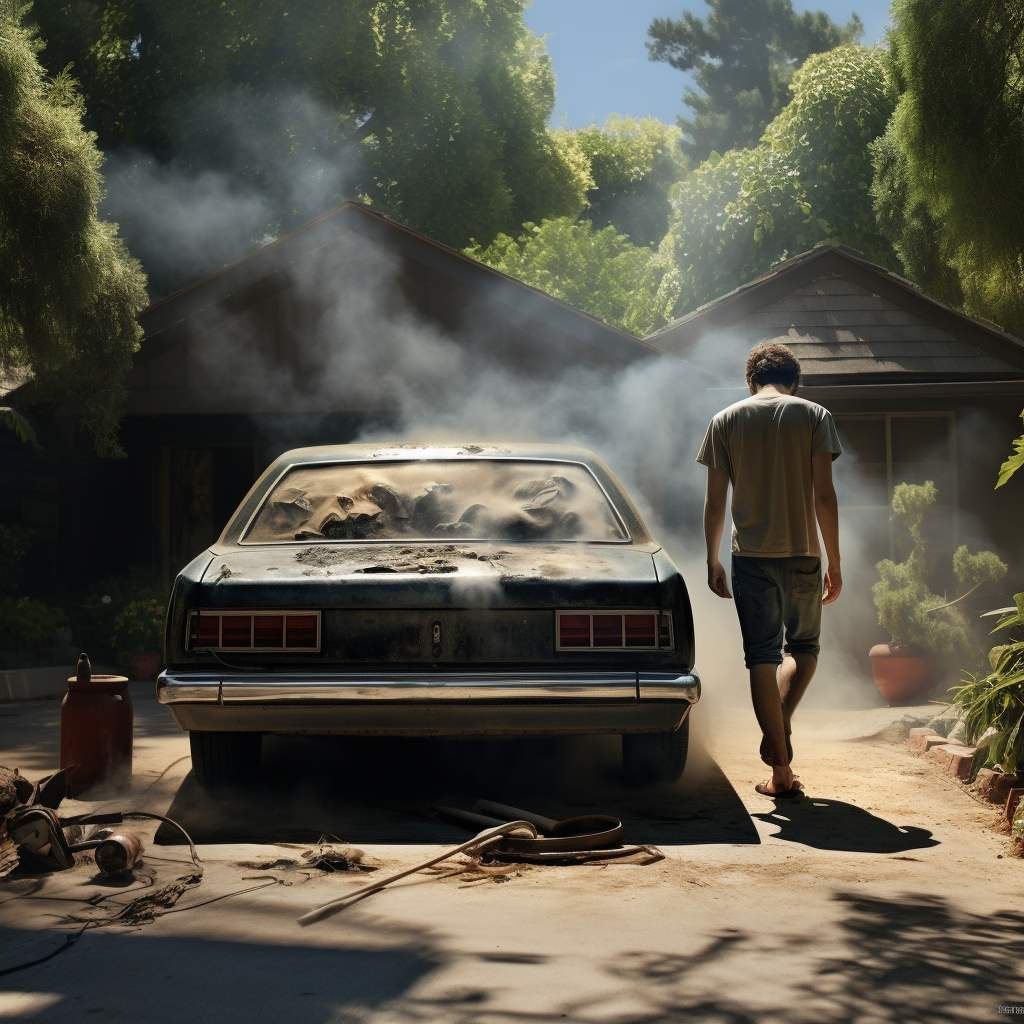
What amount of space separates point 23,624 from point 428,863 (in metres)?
7.71

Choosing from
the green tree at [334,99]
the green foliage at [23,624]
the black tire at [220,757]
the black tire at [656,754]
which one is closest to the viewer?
the black tire at [220,757]

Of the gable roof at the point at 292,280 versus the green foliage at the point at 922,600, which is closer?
the green foliage at the point at 922,600

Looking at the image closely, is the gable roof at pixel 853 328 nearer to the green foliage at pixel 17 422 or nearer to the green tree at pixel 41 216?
the green foliage at pixel 17 422

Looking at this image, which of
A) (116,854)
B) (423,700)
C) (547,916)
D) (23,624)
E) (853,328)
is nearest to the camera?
(547,916)

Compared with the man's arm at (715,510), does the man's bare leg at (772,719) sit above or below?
below

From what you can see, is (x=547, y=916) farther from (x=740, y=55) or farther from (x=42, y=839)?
(x=740, y=55)

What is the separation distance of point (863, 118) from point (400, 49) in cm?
1111

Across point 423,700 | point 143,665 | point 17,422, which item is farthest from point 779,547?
point 17,422

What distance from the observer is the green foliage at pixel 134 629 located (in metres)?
11.3

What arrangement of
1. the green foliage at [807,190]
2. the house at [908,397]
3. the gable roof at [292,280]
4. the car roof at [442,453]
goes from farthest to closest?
the green foliage at [807,190] < the house at [908,397] < the gable roof at [292,280] < the car roof at [442,453]

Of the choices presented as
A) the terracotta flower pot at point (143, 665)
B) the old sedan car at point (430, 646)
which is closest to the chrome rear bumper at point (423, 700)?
the old sedan car at point (430, 646)

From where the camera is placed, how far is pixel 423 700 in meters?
4.23

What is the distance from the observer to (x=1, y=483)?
12531mm

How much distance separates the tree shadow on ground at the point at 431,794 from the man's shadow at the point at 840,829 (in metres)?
0.18
